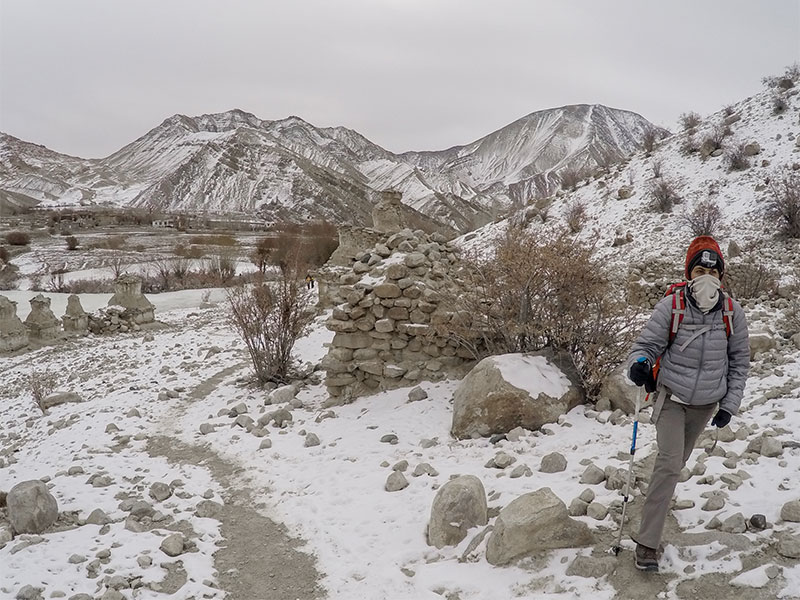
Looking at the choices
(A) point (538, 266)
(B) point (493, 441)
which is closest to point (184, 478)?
(B) point (493, 441)

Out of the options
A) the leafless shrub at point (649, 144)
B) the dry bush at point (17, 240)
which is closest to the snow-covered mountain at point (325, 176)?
the dry bush at point (17, 240)

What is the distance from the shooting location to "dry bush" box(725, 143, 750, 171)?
22.4 metres

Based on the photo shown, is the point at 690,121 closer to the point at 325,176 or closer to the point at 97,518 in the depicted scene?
the point at 97,518

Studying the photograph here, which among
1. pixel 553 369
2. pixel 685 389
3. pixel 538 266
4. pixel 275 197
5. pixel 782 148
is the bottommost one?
pixel 553 369

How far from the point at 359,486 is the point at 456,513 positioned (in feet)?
4.37

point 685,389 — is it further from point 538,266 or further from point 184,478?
point 184,478

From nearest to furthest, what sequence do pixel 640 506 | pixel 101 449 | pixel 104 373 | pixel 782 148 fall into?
pixel 640 506 < pixel 101 449 < pixel 104 373 < pixel 782 148

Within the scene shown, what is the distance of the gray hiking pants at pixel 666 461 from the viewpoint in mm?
2883

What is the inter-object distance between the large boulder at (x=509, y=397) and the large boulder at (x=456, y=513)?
1397 mm

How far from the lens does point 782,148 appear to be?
73.4 feet

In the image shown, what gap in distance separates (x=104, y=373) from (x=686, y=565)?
11.7 metres

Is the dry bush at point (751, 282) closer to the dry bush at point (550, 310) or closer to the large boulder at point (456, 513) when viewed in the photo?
the dry bush at point (550, 310)

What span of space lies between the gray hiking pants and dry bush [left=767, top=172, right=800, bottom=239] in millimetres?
16358

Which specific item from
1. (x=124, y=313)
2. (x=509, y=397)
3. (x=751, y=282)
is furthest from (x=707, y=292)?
(x=124, y=313)
